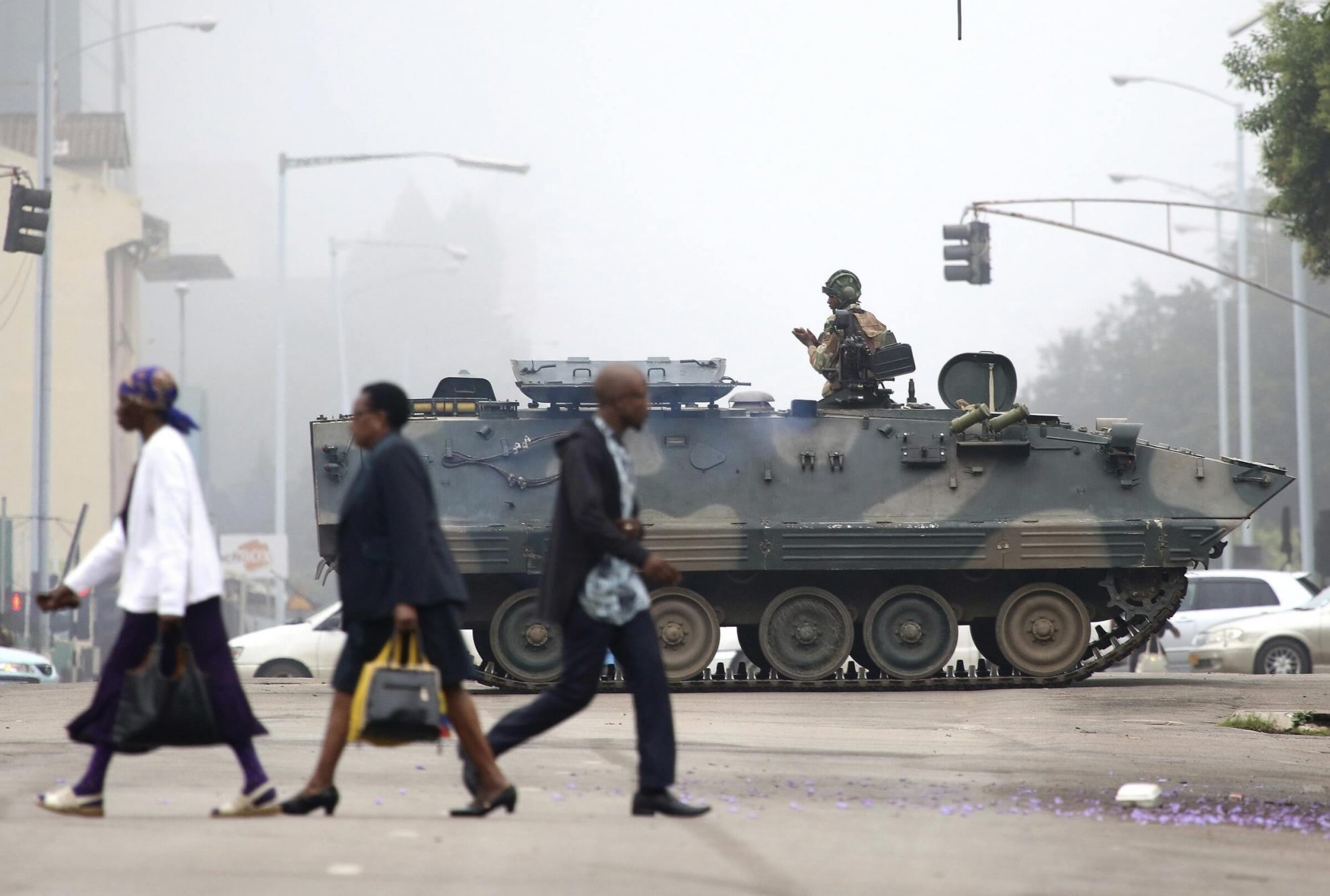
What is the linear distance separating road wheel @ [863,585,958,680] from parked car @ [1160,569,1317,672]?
799 cm

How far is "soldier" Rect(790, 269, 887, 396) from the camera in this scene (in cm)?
1947

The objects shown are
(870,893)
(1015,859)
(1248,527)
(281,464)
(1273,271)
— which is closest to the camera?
(870,893)

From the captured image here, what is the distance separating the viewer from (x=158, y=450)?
7598 mm

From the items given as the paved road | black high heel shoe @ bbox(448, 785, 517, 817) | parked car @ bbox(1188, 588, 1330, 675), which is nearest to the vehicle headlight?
parked car @ bbox(1188, 588, 1330, 675)

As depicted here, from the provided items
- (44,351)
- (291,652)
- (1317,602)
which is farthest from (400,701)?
Result: (44,351)

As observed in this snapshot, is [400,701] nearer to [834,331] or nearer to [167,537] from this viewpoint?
[167,537]

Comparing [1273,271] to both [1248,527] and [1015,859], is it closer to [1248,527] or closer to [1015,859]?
[1248,527]

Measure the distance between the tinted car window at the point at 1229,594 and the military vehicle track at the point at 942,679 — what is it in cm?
722

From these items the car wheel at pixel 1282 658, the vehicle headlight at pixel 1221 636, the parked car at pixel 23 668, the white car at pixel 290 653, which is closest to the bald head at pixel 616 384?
the white car at pixel 290 653

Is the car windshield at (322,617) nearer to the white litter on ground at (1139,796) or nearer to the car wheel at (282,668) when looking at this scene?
the car wheel at (282,668)

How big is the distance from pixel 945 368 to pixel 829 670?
3117 millimetres

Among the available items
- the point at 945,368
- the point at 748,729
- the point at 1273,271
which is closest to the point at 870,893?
the point at 748,729

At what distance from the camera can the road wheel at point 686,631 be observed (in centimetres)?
1791

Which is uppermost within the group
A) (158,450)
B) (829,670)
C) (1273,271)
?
(1273,271)
